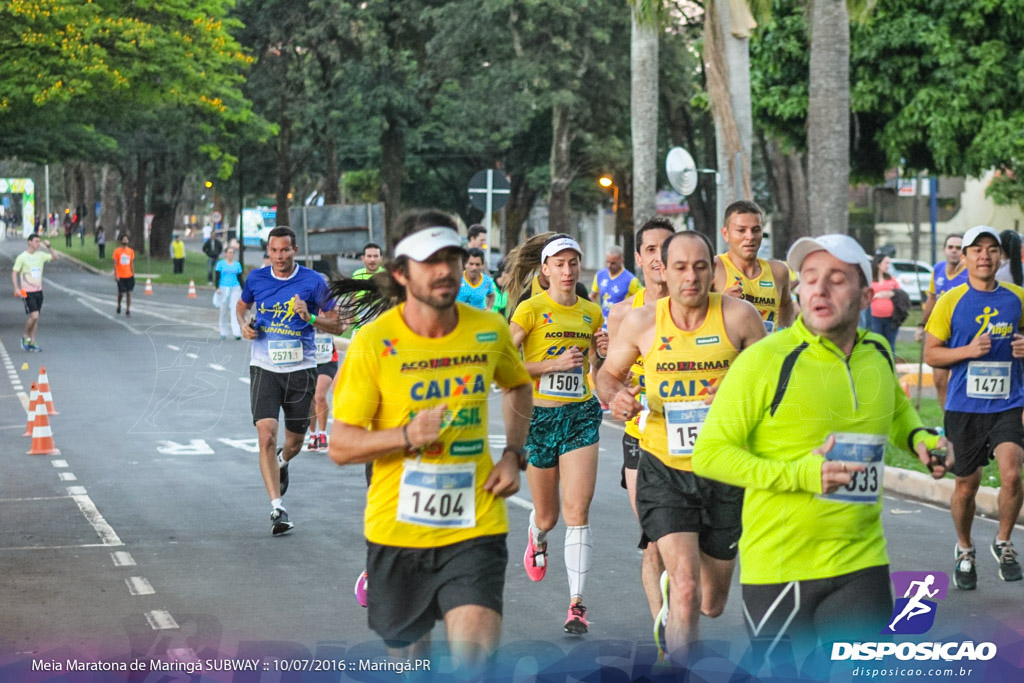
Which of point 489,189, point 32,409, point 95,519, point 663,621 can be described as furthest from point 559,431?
point 489,189

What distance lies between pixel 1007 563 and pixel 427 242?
203 inches

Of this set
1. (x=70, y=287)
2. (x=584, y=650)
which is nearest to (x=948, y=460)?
(x=584, y=650)

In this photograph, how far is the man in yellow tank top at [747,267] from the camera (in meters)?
7.97

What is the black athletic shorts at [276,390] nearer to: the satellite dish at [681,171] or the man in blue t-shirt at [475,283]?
the man in blue t-shirt at [475,283]

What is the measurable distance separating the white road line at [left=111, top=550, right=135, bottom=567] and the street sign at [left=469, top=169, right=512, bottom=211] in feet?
38.2

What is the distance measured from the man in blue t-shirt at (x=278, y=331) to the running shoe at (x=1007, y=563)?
4516 millimetres

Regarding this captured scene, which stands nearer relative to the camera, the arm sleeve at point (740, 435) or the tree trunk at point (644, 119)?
the arm sleeve at point (740, 435)

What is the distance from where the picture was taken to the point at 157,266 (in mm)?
65188

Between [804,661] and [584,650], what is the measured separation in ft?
8.41

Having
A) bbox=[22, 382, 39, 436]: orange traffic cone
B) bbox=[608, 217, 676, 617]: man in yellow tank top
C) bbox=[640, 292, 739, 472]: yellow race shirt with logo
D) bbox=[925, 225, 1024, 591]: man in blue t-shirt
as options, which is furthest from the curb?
bbox=[22, 382, 39, 436]: orange traffic cone

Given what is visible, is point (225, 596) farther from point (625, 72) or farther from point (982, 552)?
point (625, 72)

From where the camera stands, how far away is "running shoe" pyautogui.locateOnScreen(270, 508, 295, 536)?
32.7ft

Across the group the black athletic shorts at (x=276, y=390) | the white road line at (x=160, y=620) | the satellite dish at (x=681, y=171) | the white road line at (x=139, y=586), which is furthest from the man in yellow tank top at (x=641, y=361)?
the satellite dish at (x=681, y=171)

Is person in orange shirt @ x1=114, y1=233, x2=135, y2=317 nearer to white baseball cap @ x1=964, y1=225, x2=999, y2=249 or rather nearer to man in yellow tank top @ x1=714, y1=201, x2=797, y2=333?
man in yellow tank top @ x1=714, y1=201, x2=797, y2=333
